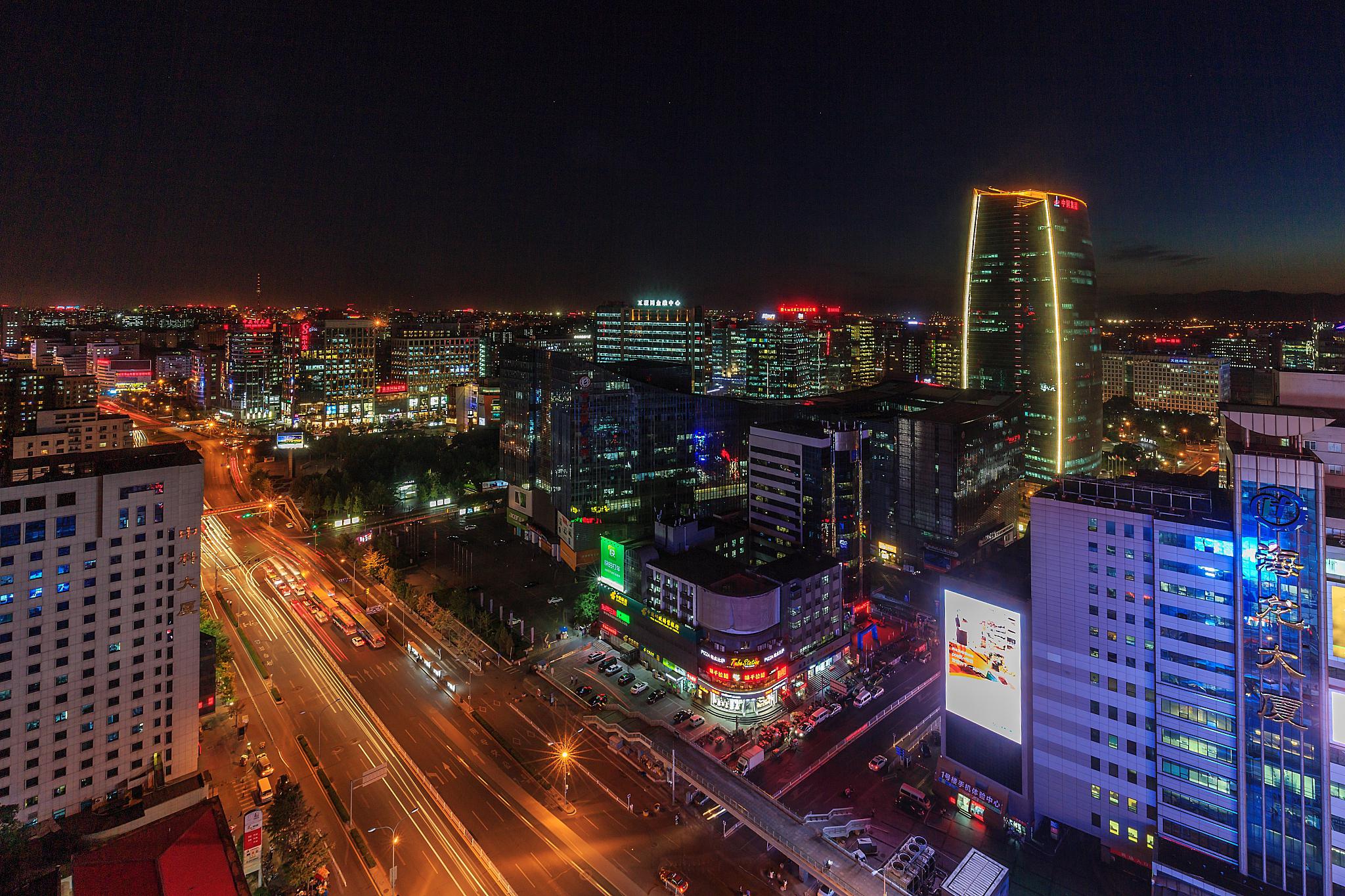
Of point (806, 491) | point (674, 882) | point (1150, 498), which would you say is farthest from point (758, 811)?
point (806, 491)

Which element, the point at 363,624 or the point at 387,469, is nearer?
the point at 363,624

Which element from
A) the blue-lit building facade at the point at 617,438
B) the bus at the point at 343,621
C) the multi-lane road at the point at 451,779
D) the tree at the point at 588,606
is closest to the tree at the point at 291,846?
the multi-lane road at the point at 451,779

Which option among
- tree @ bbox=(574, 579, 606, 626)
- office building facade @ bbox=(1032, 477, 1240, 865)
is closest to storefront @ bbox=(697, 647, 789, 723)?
tree @ bbox=(574, 579, 606, 626)

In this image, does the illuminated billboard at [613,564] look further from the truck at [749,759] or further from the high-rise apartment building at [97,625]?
the high-rise apartment building at [97,625]

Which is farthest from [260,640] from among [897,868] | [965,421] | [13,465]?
[965,421]

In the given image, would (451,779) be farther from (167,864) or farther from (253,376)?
(253,376)
